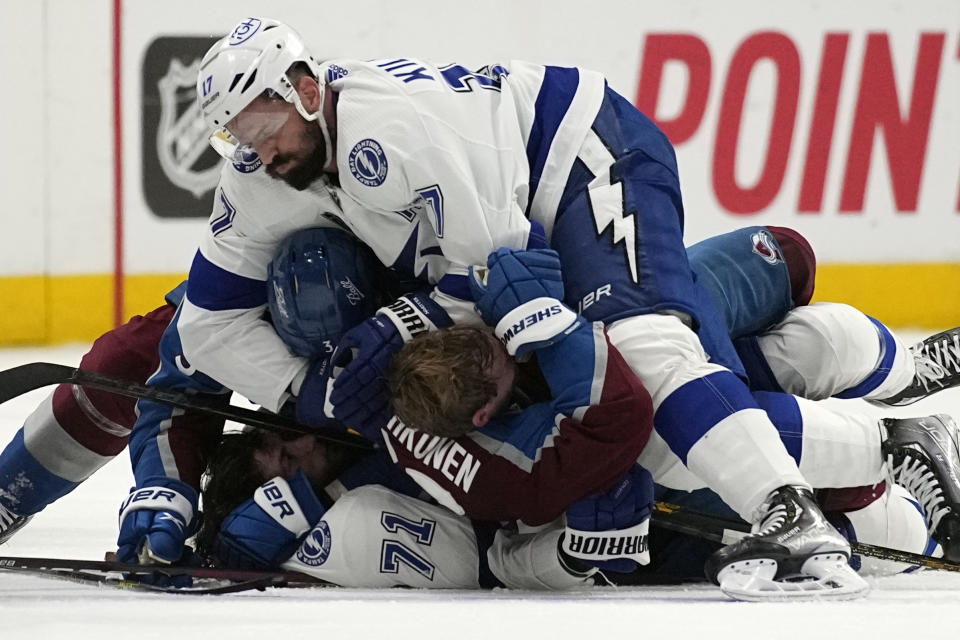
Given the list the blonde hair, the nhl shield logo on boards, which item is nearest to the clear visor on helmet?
the blonde hair

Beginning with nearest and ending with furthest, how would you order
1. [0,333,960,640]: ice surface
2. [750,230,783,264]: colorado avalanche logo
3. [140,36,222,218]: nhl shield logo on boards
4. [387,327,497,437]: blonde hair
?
1. [0,333,960,640]: ice surface
2. [387,327,497,437]: blonde hair
3. [750,230,783,264]: colorado avalanche logo
4. [140,36,222,218]: nhl shield logo on boards

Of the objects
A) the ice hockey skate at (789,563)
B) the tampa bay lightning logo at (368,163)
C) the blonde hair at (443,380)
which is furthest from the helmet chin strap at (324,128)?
the ice hockey skate at (789,563)

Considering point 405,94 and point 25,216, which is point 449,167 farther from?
point 25,216

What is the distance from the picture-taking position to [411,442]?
2.46m

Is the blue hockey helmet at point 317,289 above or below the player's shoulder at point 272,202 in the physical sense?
below

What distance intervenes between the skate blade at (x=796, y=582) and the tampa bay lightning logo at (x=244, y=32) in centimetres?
129

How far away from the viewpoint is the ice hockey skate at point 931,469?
A: 2.58 m

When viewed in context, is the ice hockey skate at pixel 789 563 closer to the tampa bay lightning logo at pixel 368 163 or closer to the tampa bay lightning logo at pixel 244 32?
the tampa bay lightning logo at pixel 368 163

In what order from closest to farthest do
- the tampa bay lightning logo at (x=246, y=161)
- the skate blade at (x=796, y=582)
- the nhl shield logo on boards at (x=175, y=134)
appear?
the skate blade at (x=796, y=582) < the tampa bay lightning logo at (x=246, y=161) < the nhl shield logo on boards at (x=175, y=134)

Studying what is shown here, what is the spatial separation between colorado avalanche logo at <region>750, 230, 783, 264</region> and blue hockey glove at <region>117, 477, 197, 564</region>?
131 cm

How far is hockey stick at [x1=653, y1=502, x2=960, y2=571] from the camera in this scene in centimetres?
263

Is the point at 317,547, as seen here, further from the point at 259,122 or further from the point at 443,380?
the point at 259,122

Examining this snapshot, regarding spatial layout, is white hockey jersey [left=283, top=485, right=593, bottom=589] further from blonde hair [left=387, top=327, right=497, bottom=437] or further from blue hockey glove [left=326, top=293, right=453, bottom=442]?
blonde hair [left=387, top=327, right=497, bottom=437]

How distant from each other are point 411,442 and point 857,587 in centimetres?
76
